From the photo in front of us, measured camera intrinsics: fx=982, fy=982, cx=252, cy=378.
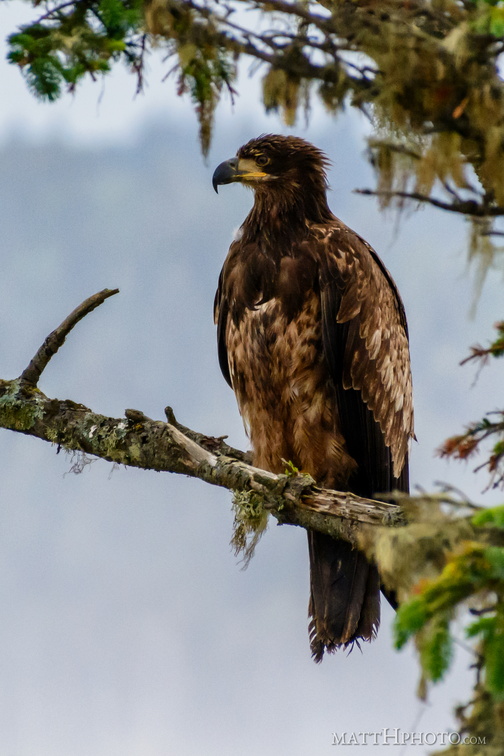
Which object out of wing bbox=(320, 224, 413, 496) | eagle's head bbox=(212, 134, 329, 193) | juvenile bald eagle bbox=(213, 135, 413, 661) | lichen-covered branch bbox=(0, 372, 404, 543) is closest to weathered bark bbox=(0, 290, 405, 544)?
lichen-covered branch bbox=(0, 372, 404, 543)

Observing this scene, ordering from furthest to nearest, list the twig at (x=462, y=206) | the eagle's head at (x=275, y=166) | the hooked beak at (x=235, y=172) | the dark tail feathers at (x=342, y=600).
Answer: the eagle's head at (x=275, y=166) < the hooked beak at (x=235, y=172) < the dark tail feathers at (x=342, y=600) < the twig at (x=462, y=206)

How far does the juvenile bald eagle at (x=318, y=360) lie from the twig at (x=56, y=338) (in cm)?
101

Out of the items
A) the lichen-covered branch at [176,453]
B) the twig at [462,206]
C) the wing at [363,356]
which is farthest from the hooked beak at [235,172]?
the twig at [462,206]

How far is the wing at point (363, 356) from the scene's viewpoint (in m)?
5.47

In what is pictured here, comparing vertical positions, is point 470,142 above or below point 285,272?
below

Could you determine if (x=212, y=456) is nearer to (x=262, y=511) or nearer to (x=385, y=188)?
(x=262, y=511)

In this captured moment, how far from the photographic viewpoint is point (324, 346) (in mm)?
5406

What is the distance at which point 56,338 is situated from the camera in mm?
4859

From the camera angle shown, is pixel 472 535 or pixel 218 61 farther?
pixel 218 61

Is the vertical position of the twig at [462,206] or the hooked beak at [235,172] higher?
the hooked beak at [235,172]

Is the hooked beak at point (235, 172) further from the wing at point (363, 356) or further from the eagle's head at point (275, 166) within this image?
the wing at point (363, 356)

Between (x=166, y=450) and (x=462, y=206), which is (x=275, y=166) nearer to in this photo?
(x=166, y=450)

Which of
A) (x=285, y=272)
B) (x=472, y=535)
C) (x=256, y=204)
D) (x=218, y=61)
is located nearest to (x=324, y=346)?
(x=285, y=272)

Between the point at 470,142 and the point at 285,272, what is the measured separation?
253 cm
